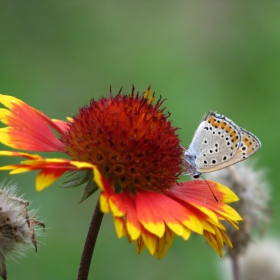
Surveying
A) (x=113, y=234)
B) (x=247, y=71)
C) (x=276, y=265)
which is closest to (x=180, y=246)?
(x=113, y=234)

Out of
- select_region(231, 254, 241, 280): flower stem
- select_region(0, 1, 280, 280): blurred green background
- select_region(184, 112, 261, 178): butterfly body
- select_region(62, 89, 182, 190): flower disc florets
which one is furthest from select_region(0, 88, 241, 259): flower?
select_region(0, 1, 280, 280): blurred green background

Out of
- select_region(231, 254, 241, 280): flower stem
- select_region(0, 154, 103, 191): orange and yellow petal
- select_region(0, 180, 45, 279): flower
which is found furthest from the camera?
select_region(231, 254, 241, 280): flower stem

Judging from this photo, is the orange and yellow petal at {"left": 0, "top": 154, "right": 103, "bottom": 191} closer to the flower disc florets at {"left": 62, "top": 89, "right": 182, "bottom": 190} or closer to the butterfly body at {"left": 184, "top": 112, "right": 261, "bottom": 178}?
the flower disc florets at {"left": 62, "top": 89, "right": 182, "bottom": 190}

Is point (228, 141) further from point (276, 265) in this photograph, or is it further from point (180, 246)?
point (180, 246)

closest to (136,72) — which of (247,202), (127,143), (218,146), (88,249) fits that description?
(247,202)

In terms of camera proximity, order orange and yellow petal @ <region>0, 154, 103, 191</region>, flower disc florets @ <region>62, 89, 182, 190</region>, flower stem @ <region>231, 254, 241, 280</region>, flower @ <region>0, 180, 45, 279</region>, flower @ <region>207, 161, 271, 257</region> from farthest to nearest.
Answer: flower @ <region>207, 161, 271, 257</region>, flower stem @ <region>231, 254, 241, 280</region>, flower disc florets @ <region>62, 89, 182, 190</region>, flower @ <region>0, 180, 45, 279</region>, orange and yellow petal @ <region>0, 154, 103, 191</region>

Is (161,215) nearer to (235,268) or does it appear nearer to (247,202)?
(235,268)
